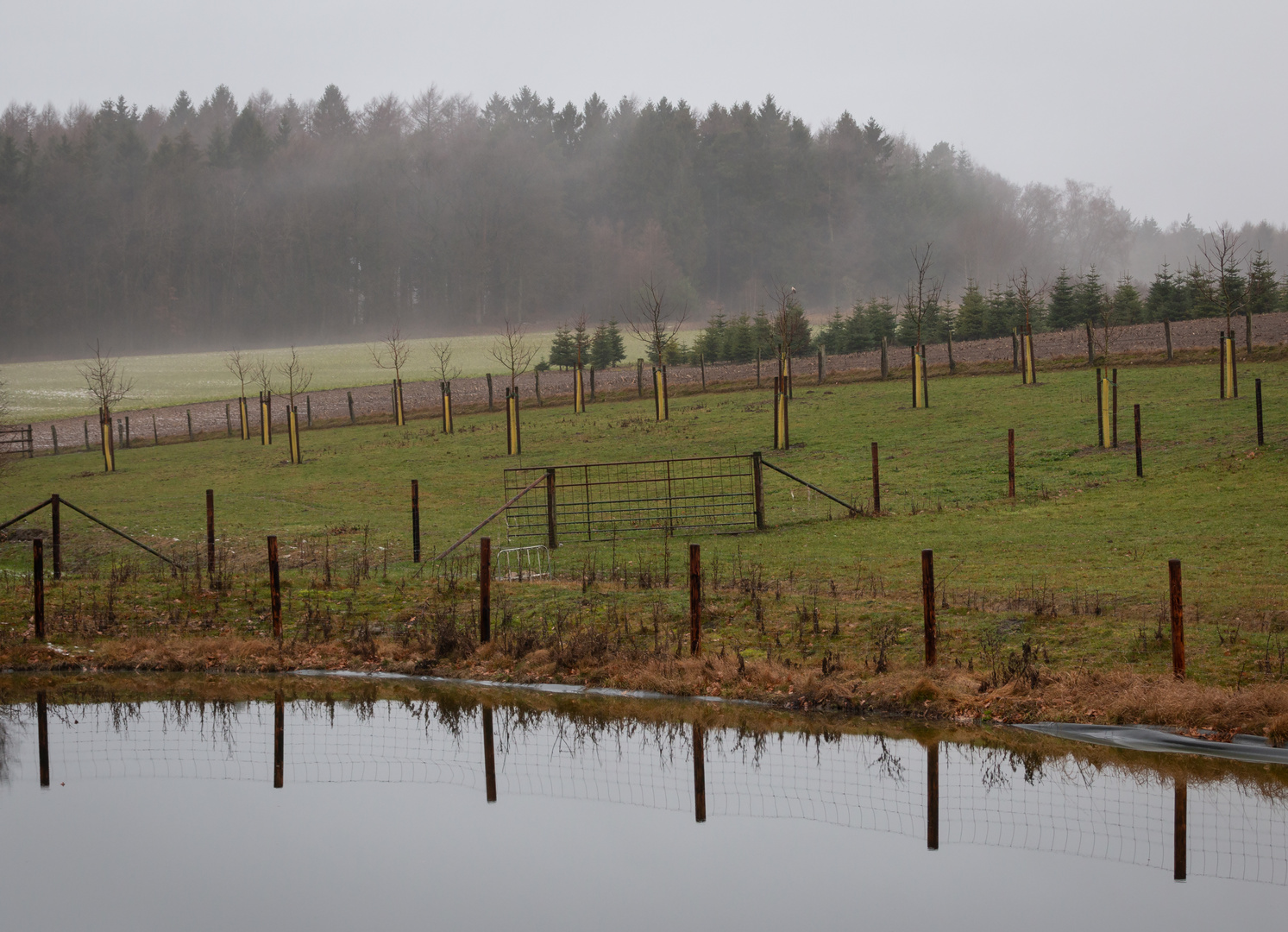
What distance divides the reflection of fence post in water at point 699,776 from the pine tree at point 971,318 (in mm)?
53327

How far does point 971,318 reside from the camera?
2413 inches

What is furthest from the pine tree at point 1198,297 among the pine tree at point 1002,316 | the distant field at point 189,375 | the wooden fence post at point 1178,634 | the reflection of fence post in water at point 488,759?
the reflection of fence post in water at point 488,759

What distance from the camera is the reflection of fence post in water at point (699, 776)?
946 cm

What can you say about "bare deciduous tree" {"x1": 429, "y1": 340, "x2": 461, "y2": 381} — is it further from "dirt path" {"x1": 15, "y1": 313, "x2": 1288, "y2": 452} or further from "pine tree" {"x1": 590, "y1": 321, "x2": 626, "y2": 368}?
"pine tree" {"x1": 590, "y1": 321, "x2": 626, "y2": 368}

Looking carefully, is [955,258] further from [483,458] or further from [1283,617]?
[1283,617]

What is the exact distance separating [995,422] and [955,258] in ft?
334

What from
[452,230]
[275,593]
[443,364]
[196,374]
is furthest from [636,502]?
[452,230]

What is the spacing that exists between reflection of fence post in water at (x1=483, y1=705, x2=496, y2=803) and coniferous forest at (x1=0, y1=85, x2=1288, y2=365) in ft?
352

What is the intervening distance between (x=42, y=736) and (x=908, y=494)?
62.3 ft

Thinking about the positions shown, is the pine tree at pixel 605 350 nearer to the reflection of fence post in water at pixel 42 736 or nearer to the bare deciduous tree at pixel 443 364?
the bare deciduous tree at pixel 443 364

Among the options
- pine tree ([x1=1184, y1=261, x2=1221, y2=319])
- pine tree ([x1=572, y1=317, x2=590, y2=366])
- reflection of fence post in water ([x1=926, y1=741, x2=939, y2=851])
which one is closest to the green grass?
reflection of fence post in water ([x1=926, y1=741, x2=939, y2=851])

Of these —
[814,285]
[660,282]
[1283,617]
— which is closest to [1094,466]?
[1283,617]

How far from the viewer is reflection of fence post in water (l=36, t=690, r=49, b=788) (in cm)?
1074

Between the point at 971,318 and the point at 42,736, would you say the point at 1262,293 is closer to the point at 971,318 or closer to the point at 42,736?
the point at 971,318
